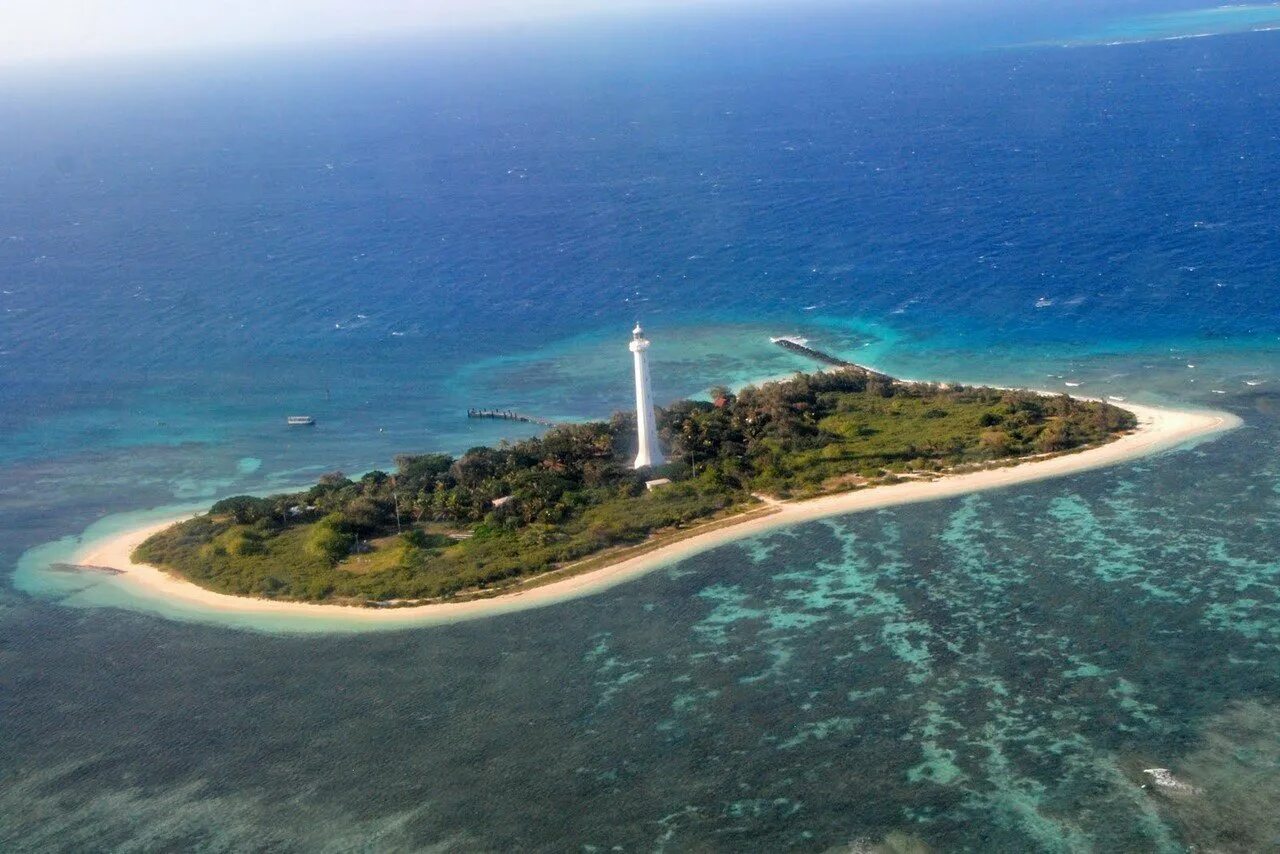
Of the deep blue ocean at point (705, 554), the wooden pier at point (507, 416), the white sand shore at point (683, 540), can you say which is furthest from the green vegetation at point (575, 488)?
the wooden pier at point (507, 416)

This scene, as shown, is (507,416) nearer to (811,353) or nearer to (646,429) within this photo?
(646,429)

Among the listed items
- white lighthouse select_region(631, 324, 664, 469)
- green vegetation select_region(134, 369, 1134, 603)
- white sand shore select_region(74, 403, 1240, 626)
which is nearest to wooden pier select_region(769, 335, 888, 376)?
green vegetation select_region(134, 369, 1134, 603)

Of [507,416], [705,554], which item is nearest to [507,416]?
[507,416]

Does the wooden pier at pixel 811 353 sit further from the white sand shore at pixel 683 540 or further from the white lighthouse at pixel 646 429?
the white lighthouse at pixel 646 429

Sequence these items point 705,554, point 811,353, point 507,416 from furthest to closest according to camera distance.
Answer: point 811,353 < point 507,416 < point 705,554

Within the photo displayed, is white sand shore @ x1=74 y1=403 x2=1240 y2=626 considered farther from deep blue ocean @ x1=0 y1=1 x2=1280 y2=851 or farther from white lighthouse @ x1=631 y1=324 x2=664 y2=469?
white lighthouse @ x1=631 y1=324 x2=664 y2=469
